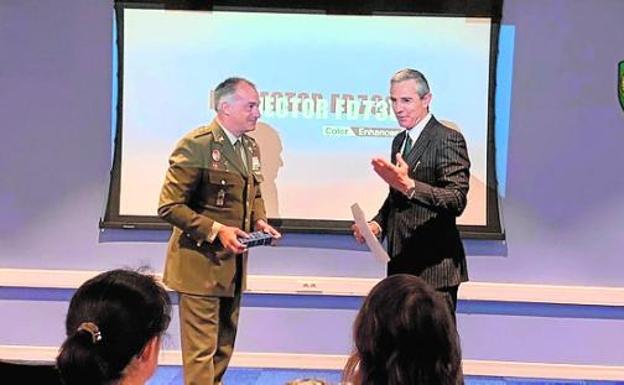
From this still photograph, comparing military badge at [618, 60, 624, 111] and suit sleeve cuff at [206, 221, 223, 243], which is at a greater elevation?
military badge at [618, 60, 624, 111]

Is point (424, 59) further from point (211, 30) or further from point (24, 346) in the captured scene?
point (24, 346)

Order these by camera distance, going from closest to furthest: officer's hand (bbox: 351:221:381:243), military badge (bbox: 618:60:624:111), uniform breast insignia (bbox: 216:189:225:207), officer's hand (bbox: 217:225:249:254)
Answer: officer's hand (bbox: 351:221:381:243), officer's hand (bbox: 217:225:249:254), uniform breast insignia (bbox: 216:189:225:207), military badge (bbox: 618:60:624:111)

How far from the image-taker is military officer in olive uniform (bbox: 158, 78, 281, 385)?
120 inches

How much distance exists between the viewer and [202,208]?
3.12 meters

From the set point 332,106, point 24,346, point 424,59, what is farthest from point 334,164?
point 24,346

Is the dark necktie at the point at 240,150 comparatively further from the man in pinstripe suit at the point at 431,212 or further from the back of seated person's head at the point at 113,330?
the back of seated person's head at the point at 113,330

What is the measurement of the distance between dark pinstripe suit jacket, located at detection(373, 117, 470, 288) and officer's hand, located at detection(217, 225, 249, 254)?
2.11 feet

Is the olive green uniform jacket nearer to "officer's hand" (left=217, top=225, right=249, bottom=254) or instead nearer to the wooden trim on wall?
"officer's hand" (left=217, top=225, right=249, bottom=254)

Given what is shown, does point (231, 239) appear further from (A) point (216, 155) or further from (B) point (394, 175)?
(B) point (394, 175)

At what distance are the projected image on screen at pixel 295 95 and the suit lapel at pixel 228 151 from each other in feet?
2.52

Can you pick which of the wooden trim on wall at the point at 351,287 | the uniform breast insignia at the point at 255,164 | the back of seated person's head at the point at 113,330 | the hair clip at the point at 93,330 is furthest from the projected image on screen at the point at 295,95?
the hair clip at the point at 93,330

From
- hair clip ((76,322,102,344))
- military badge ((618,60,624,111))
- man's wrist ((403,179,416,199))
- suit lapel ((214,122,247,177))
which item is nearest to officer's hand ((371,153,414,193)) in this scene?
man's wrist ((403,179,416,199))

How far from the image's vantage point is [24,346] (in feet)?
13.6

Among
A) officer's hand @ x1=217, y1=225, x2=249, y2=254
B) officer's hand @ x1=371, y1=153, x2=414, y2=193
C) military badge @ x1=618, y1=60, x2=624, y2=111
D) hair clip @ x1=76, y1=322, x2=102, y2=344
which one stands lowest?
officer's hand @ x1=217, y1=225, x2=249, y2=254
